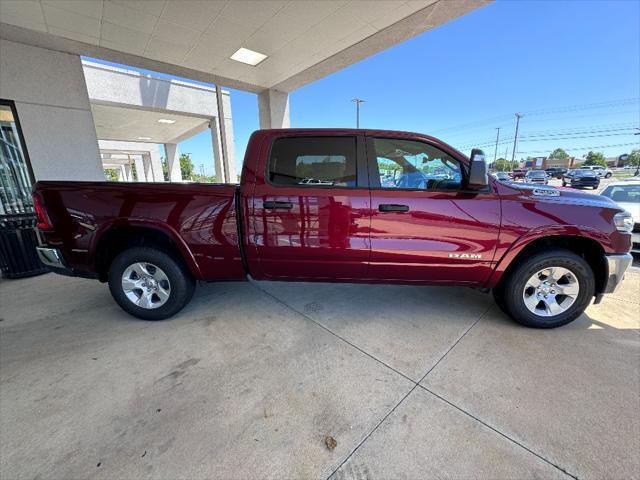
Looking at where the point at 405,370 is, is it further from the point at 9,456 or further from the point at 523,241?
the point at 9,456

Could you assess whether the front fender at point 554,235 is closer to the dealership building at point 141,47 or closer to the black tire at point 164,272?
the black tire at point 164,272

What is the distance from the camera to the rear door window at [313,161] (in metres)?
2.72

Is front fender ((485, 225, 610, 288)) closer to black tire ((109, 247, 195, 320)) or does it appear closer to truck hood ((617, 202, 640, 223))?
black tire ((109, 247, 195, 320))

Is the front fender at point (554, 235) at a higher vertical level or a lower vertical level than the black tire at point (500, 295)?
higher

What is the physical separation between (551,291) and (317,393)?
2.48 m

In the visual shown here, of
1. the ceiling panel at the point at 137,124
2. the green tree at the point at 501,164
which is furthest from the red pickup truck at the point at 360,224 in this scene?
the green tree at the point at 501,164

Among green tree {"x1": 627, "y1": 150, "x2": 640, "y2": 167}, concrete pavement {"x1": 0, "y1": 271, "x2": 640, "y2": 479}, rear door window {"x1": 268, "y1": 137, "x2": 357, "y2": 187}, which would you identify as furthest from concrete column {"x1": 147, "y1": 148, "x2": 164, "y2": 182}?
green tree {"x1": 627, "y1": 150, "x2": 640, "y2": 167}

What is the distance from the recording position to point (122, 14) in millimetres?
4391

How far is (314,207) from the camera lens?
265 centimetres

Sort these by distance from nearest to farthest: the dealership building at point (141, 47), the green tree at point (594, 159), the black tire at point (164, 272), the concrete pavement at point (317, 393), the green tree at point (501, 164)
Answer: the concrete pavement at point (317, 393)
the black tire at point (164, 272)
the dealership building at point (141, 47)
the green tree at point (594, 159)
the green tree at point (501, 164)

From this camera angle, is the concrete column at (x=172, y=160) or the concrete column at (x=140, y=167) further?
the concrete column at (x=140, y=167)

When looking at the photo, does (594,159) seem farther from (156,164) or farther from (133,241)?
(133,241)

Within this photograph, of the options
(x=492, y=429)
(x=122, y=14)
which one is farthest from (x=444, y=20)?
(x=492, y=429)

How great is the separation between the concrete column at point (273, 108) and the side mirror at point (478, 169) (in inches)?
262
